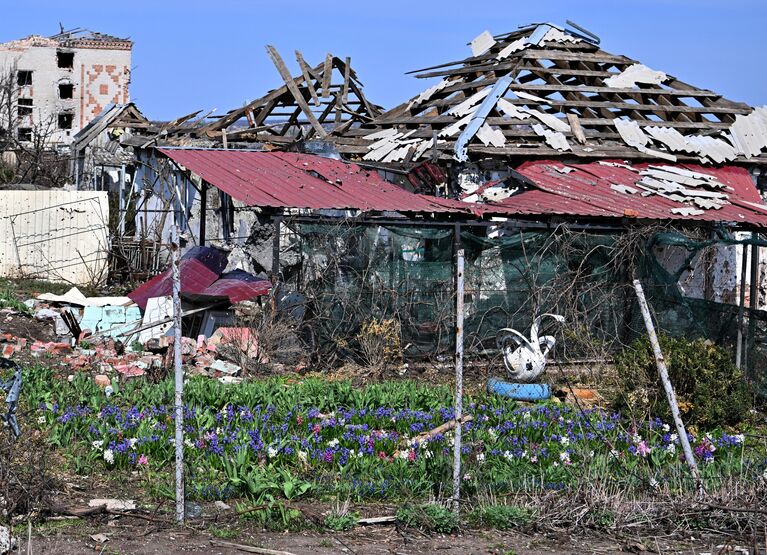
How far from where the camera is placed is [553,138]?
739 inches

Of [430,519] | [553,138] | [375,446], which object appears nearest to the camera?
[430,519]

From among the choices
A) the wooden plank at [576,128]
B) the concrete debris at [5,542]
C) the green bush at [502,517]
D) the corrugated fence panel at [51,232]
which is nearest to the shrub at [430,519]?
the green bush at [502,517]

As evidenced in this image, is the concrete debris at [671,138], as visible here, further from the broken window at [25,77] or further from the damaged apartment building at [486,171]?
the broken window at [25,77]

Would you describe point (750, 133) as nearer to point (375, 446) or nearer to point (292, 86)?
point (292, 86)

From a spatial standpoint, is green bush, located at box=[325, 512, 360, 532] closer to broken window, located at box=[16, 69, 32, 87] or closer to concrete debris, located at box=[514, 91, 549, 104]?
concrete debris, located at box=[514, 91, 549, 104]

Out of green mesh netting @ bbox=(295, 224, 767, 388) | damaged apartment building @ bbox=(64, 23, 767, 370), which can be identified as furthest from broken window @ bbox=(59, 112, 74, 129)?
green mesh netting @ bbox=(295, 224, 767, 388)

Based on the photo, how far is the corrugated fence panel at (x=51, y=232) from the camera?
22.6m

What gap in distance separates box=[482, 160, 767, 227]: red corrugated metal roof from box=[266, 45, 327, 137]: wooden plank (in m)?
4.91

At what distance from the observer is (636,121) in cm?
2009

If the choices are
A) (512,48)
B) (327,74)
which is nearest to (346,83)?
(327,74)

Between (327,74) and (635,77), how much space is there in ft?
21.8

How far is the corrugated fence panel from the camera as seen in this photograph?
22625mm

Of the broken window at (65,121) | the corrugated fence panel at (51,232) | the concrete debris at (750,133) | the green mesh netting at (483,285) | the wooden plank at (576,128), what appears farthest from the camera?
the broken window at (65,121)

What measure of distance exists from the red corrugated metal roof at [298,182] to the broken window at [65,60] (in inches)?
1692
